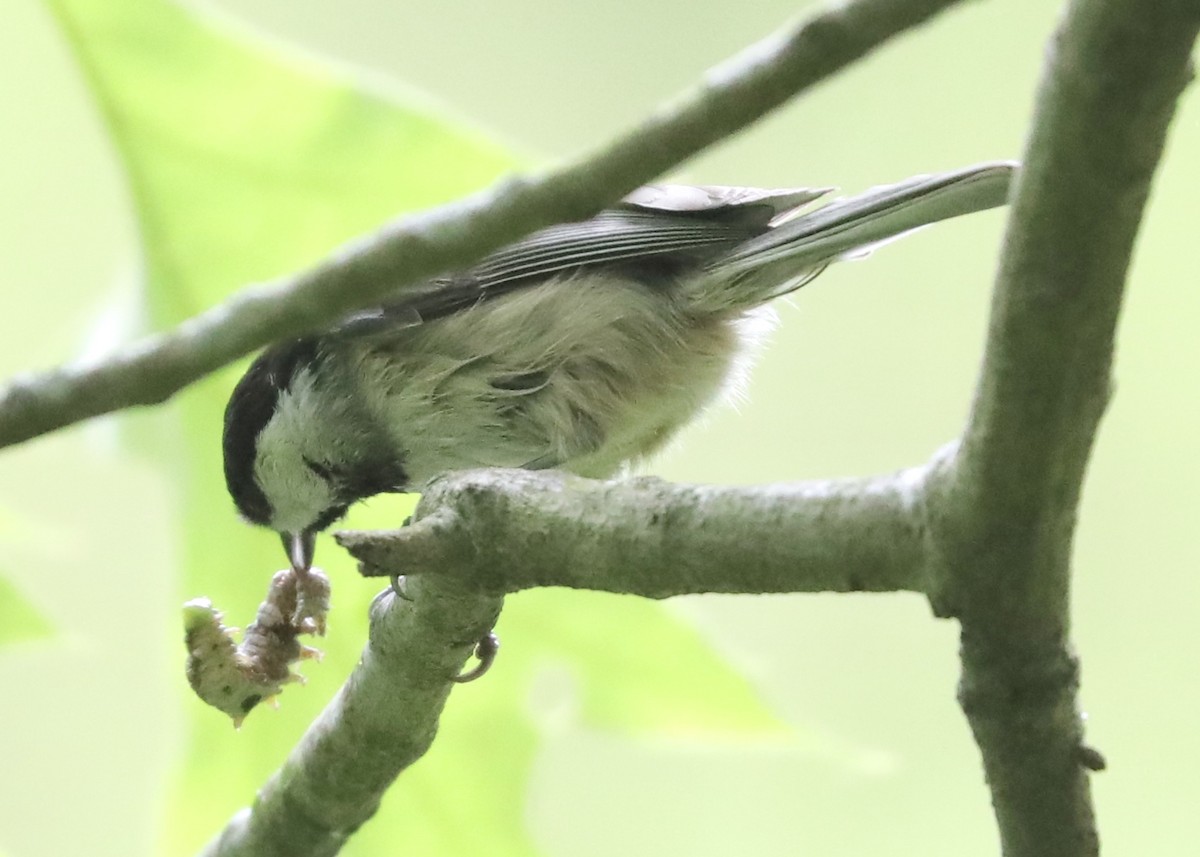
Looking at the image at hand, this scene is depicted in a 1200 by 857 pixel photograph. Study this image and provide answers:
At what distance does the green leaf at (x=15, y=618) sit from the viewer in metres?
1.07

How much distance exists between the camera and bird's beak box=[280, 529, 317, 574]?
1.28 metres

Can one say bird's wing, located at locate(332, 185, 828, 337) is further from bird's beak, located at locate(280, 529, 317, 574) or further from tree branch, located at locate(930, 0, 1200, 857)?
tree branch, located at locate(930, 0, 1200, 857)

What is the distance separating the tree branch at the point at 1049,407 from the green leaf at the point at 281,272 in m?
0.65

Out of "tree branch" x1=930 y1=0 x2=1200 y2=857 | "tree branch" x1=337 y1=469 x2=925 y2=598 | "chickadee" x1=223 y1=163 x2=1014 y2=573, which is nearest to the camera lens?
"tree branch" x1=930 y1=0 x2=1200 y2=857

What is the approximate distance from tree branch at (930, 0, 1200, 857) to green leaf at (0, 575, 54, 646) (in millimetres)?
846

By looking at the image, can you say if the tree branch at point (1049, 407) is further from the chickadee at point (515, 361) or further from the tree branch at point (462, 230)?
the chickadee at point (515, 361)

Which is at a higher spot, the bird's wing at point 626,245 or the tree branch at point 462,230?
the bird's wing at point 626,245

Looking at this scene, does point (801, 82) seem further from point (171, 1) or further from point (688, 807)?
point (688, 807)

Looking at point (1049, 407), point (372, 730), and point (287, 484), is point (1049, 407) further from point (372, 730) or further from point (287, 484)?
point (287, 484)

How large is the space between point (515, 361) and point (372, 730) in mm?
419

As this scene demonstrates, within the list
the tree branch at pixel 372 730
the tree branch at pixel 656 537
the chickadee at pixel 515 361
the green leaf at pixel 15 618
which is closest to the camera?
the tree branch at pixel 656 537

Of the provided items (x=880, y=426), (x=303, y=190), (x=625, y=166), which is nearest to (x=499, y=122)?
(x=880, y=426)

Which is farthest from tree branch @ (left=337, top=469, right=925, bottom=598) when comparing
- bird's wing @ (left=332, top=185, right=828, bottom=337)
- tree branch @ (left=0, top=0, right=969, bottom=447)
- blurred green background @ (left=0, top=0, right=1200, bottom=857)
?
blurred green background @ (left=0, top=0, right=1200, bottom=857)

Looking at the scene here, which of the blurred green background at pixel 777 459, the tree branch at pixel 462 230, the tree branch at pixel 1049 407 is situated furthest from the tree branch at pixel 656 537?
the blurred green background at pixel 777 459
